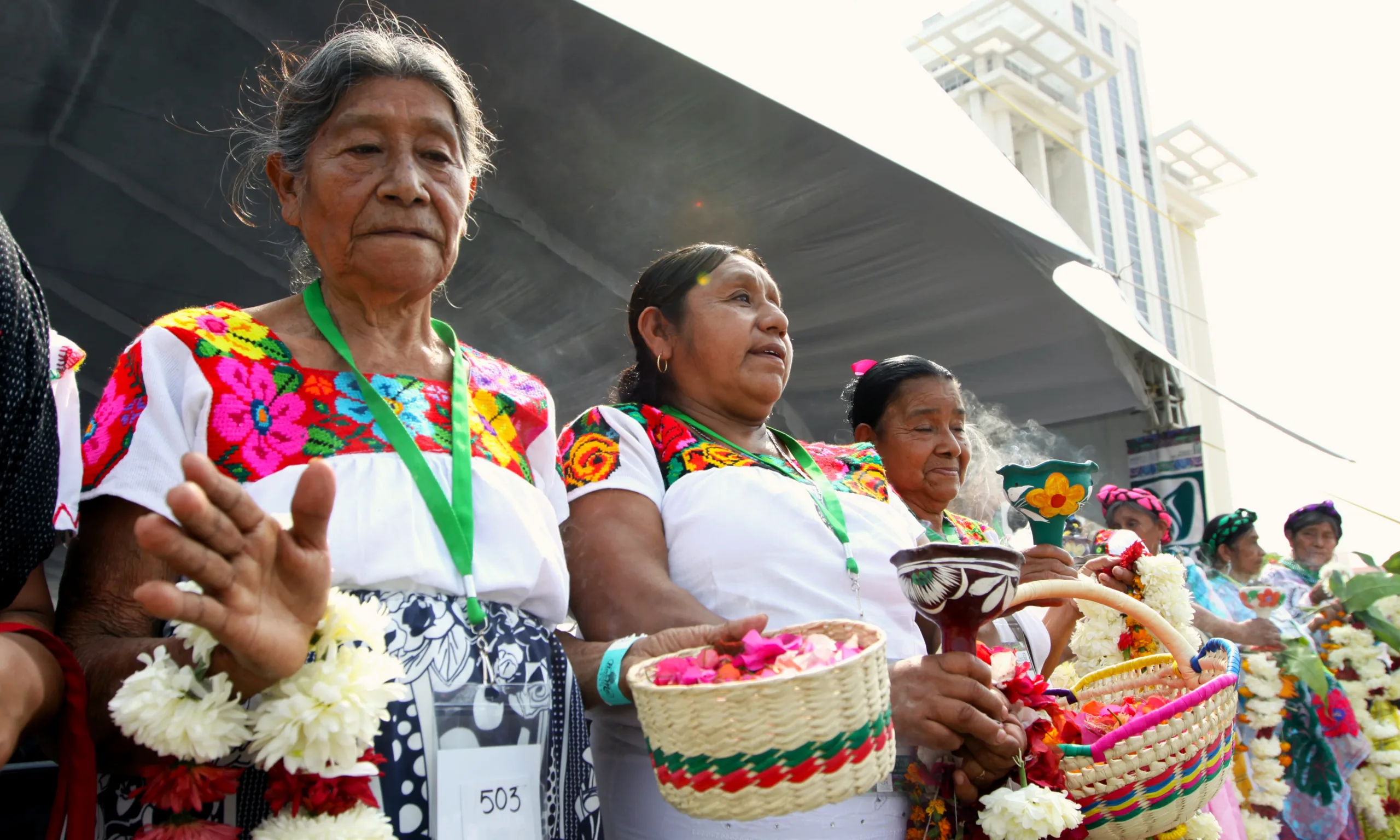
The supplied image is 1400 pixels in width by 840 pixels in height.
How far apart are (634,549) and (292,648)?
86 centimetres

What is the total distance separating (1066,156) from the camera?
29.8 metres

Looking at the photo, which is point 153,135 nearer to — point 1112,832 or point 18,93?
point 18,93

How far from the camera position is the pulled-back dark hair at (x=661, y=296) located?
234 cm

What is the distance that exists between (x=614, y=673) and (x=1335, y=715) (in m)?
4.81

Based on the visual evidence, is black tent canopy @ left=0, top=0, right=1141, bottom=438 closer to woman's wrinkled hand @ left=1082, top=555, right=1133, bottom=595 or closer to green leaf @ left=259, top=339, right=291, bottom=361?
woman's wrinkled hand @ left=1082, top=555, right=1133, bottom=595

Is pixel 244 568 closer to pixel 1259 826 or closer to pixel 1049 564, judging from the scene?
pixel 1049 564

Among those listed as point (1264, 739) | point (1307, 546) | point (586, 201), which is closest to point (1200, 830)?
point (1264, 739)

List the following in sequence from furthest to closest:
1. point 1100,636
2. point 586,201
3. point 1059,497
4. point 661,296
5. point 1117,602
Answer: point 586,201 → point 1100,636 → point 1059,497 → point 661,296 → point 1117,602

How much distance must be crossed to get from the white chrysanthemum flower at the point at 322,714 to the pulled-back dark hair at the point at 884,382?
2.22m

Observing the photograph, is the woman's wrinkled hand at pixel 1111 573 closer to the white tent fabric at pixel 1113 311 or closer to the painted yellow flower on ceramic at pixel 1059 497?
the painted yellow flower on ceramic at pixel 1059 497

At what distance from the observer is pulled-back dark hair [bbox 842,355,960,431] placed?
121 inches

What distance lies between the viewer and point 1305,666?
4.28m

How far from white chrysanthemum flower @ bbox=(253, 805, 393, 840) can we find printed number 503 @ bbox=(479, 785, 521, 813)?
179 mm

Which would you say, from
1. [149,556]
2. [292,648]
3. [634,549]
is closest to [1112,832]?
[634,549]
